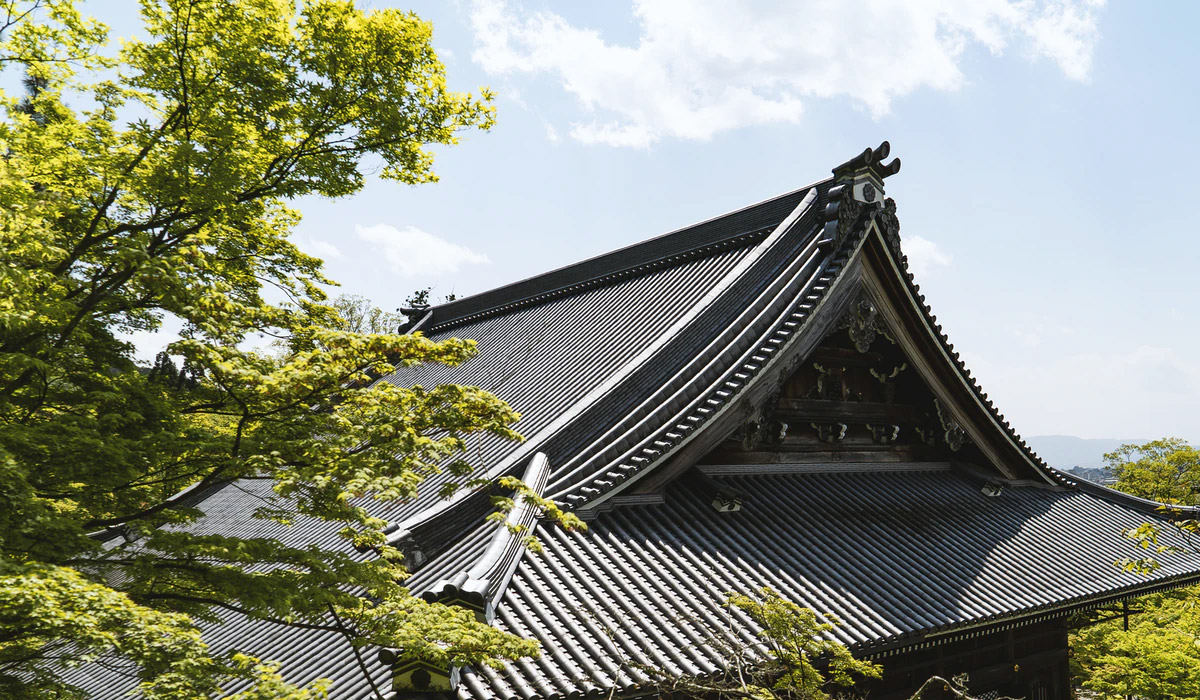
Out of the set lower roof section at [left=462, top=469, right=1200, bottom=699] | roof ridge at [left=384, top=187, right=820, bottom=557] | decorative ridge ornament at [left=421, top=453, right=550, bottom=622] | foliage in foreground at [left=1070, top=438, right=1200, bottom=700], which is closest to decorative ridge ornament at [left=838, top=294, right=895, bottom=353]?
lower roof section at [left=462, top=469, right=1200, bottom=699]

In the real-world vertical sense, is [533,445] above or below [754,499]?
above

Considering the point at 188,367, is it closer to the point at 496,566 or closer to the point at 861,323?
the point at 496,566

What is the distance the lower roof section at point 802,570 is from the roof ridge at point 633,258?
4638 mm

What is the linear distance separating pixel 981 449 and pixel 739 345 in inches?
227

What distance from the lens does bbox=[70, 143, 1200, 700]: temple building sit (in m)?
5.77

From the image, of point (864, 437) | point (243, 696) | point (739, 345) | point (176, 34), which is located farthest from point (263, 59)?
point (864, 437)

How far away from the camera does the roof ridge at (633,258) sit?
1208 cm

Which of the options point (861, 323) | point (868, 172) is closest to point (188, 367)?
point (861, 323)

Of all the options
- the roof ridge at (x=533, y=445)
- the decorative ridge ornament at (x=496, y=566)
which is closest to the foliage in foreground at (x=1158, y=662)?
the roof ridge at (x=533, y=445)

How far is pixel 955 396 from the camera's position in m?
11.2

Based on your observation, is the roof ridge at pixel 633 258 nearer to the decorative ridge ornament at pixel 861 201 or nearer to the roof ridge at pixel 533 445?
the decorative ridge ornament at pixel 861 201

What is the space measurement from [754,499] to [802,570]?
1272 millimetres

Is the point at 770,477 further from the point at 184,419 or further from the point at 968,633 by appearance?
the point at 184,419

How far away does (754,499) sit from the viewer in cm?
849
